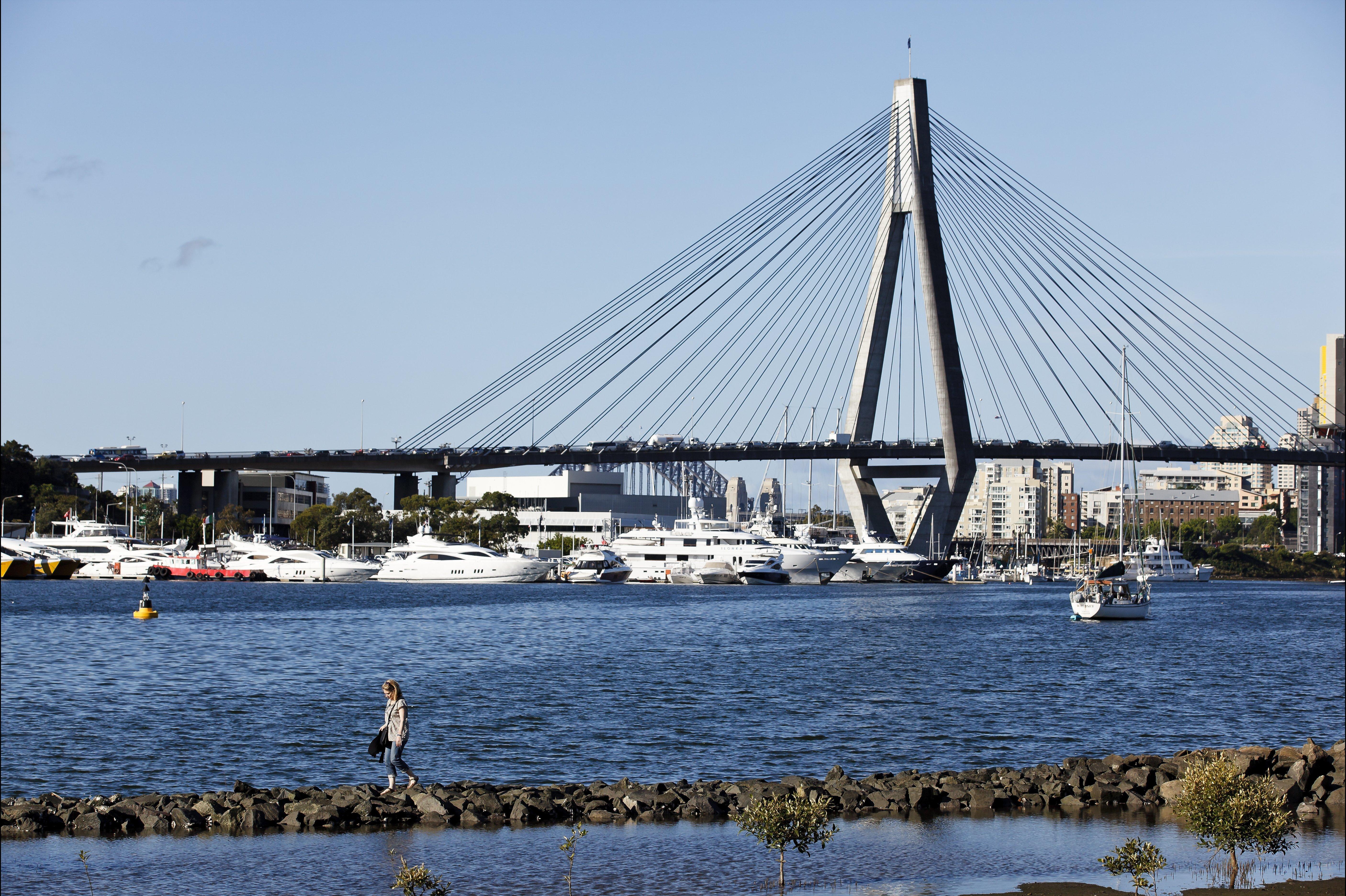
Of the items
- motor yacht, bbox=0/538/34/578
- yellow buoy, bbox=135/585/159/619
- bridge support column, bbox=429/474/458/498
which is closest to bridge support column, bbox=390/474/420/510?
bridge support column, bbox=429/474/458/498

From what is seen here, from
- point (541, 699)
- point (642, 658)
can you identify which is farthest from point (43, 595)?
point (541, 699)

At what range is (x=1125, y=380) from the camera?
86062 mm

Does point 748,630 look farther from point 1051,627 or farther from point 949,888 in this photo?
point 949,888

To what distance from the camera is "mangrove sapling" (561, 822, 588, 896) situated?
1215 cm

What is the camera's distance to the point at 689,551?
97688 millimetres

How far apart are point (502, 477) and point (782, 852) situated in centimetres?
14347

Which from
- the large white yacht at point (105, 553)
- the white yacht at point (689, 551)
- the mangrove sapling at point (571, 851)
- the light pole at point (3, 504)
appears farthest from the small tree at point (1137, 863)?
the light pole at point (3, 504)

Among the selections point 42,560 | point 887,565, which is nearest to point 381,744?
point 887,565

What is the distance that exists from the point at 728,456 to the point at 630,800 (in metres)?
81.5

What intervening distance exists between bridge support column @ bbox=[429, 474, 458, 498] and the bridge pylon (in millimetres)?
49969

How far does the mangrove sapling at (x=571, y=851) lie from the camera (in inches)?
478

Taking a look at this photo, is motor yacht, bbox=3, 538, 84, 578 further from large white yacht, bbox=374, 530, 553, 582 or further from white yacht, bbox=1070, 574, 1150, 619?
white yacht, bbox=1070, 574, 1150, 619

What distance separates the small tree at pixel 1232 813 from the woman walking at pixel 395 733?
8.26 metres

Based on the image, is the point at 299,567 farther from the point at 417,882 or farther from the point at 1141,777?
the point at 417,882
